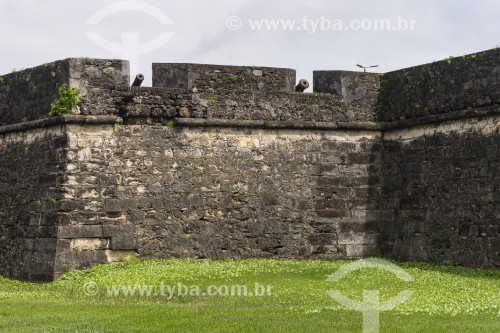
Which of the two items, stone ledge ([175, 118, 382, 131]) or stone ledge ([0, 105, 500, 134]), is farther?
stone ledge ([175, 118, 382, 131])

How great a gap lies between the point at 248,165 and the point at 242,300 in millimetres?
5337

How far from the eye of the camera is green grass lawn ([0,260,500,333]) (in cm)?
1256

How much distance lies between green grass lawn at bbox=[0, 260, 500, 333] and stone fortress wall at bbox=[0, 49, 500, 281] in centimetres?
65

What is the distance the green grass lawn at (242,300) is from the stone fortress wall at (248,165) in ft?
2.13

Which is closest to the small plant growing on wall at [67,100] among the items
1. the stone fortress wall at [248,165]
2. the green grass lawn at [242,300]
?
the stone fortress wall at [248,165]

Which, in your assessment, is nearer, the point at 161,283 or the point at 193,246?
the point at 161,283

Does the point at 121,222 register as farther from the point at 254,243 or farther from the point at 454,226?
the point at 454,226

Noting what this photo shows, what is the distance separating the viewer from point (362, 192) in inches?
814

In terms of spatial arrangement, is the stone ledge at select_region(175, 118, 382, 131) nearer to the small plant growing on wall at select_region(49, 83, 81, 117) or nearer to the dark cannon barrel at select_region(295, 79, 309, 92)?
the dark cannon barrel at select_region(295, 79, 309, 92)

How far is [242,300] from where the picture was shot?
14930mm

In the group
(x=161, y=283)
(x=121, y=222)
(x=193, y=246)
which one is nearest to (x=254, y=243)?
(x=193, y=246)

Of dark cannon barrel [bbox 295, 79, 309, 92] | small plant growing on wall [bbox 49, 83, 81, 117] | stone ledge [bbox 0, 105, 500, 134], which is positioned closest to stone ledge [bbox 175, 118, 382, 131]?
stone ledge [bbox 0, 105, 500, 134]

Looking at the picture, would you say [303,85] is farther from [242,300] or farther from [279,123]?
[242,300]

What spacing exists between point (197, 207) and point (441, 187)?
14.2ft
